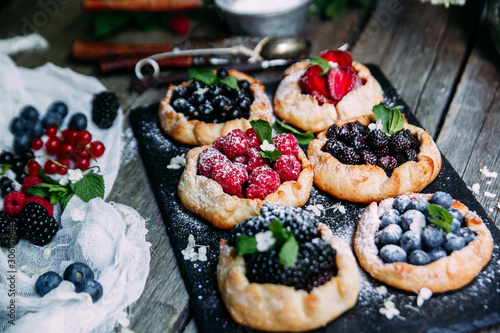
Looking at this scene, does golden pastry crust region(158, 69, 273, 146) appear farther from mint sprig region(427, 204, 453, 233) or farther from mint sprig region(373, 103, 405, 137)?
mint sprig region(427, 204, 453, 233)

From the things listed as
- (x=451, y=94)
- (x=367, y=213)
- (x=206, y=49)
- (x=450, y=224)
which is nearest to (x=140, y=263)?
(x=367, y=213)

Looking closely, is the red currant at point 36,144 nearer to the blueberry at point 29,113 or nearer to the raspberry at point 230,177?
the blueberry at point 29,113

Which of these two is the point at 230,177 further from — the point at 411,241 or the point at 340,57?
the point at 340,57

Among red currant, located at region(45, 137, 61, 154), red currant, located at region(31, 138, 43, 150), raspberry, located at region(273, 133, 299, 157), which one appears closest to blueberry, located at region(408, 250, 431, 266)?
raspberry, located at region(273, 133, 299, 157)

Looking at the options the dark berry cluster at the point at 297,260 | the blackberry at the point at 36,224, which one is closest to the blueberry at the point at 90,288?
the blackberry at the point at 36,224

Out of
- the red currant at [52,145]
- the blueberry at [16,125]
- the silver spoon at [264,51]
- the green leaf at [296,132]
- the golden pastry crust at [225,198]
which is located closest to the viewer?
the golden pastry crust at [225,198]

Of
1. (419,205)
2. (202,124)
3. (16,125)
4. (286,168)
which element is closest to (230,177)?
(286,168)
